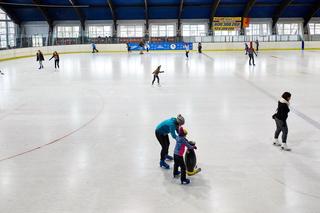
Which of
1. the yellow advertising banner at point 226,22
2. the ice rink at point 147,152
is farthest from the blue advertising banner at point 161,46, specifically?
the ice rink at point 147,152

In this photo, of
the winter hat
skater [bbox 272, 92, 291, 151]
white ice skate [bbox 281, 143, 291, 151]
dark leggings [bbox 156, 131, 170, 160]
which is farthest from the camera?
white ice skate [bbox 281, 143, 291, 151]

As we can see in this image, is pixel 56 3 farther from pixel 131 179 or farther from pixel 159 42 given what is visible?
pixel 131 179

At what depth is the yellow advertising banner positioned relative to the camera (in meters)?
49.6

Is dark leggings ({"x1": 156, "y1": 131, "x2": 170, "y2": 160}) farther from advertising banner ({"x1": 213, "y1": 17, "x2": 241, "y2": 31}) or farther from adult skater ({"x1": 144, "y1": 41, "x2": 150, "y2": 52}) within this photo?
advertising banner ({"x1": 213, "y1": 17, "x2": 241, "y2": 31})

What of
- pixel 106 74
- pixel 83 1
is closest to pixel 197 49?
pixel 83 1

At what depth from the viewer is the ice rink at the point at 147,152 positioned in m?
5.86

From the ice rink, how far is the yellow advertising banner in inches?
1335

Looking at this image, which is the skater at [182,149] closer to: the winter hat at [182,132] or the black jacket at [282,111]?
the winter hat at [182,132]

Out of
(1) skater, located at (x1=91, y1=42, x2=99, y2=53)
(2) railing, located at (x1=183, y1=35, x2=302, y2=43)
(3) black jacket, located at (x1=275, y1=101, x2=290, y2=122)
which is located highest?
(2) railing, located at (x1=183, y1=35, x2=302, y2=43)

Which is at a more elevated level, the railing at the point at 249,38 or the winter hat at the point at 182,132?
the railing at the point at 249,38

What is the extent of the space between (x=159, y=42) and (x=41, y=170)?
144ft

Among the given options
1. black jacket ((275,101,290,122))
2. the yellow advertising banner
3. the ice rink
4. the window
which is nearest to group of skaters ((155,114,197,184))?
the ice rink

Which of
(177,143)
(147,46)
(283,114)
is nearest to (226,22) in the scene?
(147,46)

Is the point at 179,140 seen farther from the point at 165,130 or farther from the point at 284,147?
the point at 284,147
